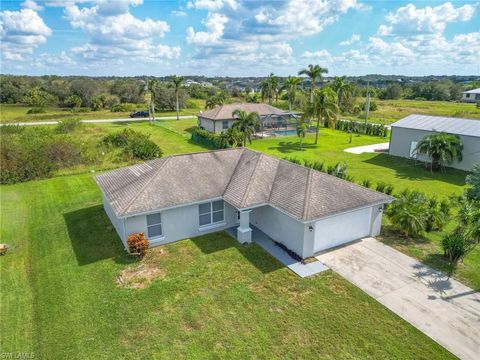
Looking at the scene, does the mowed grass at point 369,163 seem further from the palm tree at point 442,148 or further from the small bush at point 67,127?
the small bush at point 67,127

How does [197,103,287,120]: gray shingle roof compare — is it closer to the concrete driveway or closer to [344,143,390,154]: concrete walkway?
[344,143,390,154]: concrete walkway

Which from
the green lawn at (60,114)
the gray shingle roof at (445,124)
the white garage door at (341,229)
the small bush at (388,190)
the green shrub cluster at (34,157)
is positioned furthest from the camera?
the green lawn at (60,114)

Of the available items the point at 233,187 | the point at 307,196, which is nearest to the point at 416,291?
the point at 307,196

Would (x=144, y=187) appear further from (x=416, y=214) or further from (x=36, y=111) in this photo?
(x=36, y=111)

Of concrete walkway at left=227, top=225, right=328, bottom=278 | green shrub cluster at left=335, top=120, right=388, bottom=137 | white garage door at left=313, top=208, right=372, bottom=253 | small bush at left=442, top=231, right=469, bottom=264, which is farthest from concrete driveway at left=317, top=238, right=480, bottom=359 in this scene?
green shrub cluster at left=335, top=120, right=388, bottom=137

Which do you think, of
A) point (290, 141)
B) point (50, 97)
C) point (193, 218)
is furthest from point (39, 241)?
point (50, 97)

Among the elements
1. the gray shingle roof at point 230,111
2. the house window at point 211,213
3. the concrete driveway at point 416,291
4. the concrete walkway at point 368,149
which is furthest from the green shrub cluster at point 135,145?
the concrete driveway at point 416,291
